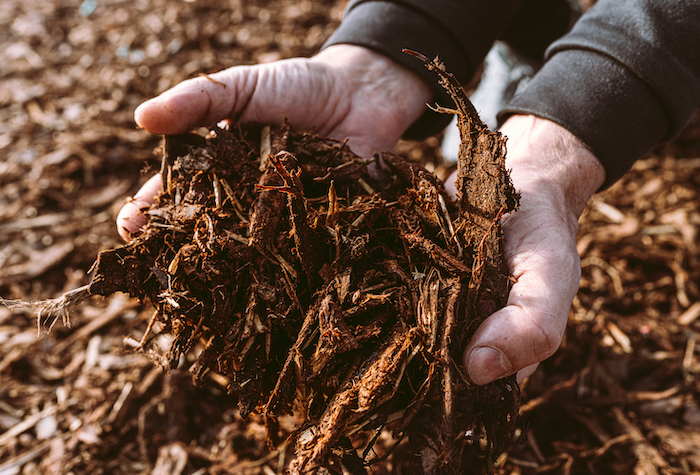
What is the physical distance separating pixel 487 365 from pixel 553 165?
96cm

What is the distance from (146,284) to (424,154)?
108 inches

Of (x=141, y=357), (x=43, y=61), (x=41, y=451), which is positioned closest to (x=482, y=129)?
(x=141, y=357)

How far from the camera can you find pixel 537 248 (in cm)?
161

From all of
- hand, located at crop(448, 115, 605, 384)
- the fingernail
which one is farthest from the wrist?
the fingernail

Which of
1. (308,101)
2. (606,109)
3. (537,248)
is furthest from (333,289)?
(606,109)

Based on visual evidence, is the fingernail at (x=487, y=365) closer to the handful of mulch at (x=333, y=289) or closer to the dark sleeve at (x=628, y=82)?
the handful of mulch at (x=333, y=289)

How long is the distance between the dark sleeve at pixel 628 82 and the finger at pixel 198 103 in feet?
4.39

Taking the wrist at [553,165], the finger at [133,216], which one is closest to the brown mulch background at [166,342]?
the finger at [133,216]

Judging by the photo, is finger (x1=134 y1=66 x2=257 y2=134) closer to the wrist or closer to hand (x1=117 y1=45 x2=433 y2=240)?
hand (x1=117 y1=45 x2=433 y2=240)

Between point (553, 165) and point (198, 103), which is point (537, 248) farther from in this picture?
point (198, 103)

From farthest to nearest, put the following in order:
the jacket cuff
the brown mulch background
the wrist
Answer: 1. the brown mulch background
2. the jacket cuff
3. the wrist

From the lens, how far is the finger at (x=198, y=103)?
6.25 feet

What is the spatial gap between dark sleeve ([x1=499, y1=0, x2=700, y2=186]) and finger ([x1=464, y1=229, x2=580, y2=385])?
2.38 ft

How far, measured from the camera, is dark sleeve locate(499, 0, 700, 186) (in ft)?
6.27
